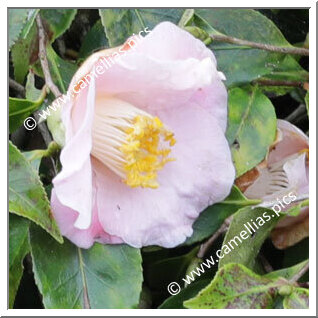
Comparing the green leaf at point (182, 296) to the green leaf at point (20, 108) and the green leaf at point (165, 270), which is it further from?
the green leaf at point (20, 108)

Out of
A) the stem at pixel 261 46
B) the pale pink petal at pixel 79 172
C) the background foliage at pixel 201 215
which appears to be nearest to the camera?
the pale pink petal at pixel 79 172

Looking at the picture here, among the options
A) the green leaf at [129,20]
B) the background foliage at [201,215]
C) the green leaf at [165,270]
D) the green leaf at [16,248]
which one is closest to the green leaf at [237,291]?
the background foliage at [201,215]

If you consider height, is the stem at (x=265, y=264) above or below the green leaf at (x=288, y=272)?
below

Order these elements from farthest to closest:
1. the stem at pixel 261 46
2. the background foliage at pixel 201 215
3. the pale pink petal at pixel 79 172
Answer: the stem at pixel 261 46 < the background foliage at pixel 201 215 < the pale pink petal at pixel 79 172

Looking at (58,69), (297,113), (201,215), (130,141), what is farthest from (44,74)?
(297,113)

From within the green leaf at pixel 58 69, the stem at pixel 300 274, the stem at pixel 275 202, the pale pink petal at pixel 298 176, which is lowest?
the stem at pixel 300 274

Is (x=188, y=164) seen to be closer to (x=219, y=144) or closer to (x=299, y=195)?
(x=219, y=144)

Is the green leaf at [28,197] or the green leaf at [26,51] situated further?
the green leaf at [26,51]

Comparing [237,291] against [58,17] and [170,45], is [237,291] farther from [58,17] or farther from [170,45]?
[58,17]

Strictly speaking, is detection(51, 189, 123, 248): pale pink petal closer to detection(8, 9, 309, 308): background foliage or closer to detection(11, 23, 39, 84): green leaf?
detection(8, 9, 309, 308): background foliage
